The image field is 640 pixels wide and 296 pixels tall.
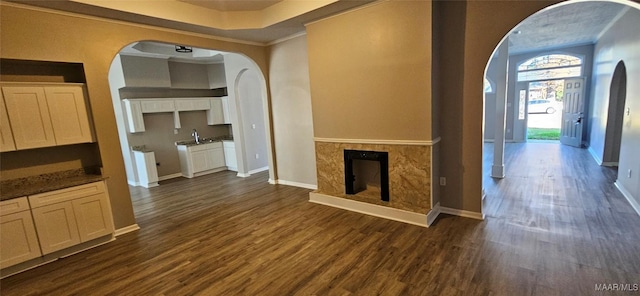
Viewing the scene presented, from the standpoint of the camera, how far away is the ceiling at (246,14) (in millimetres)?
3324

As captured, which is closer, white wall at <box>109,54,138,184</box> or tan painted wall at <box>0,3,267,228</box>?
tan painted wall at <box>0,3,267,228</box>

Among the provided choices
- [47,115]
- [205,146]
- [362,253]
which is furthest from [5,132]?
[205,146]

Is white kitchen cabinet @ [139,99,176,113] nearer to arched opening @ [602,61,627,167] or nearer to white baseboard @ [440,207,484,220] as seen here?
white baseboard @ [440,207,484,220]

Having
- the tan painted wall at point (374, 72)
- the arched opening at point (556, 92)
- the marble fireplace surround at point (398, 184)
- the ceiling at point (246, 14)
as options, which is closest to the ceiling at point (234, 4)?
the ceiling at point (246, 14)

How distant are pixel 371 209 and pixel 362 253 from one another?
106 centimetres

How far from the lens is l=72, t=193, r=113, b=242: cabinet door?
128 inches

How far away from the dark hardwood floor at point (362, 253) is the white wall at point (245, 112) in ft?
7.67

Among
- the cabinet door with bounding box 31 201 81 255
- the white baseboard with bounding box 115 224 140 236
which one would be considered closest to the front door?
the white baseboard with bounding box 115 224 140 236

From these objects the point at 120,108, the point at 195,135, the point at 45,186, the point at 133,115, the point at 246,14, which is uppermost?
the point at 246,14

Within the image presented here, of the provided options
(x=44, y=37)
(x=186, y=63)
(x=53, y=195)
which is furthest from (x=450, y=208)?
(x=186, y=63)

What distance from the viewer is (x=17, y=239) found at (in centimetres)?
287

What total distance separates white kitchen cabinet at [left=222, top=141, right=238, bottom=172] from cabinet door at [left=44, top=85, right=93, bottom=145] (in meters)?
3.74

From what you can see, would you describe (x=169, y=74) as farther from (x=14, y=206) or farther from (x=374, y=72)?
(x=374, y=72)

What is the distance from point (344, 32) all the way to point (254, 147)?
13.0 feet
